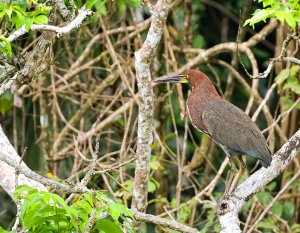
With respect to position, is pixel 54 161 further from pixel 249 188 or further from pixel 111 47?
pixel 249 188

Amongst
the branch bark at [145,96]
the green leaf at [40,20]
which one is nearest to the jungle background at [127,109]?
the branch bark at [145,96]

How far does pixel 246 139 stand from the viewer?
14.5ft

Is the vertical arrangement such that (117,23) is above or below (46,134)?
above

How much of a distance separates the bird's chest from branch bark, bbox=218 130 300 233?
2.67ft

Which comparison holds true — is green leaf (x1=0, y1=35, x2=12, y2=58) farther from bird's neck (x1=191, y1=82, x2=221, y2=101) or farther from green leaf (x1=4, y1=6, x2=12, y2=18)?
bird's neck (x1=191, y1=82, x2=221, y2=101)

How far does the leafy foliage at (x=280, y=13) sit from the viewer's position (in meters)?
3.40

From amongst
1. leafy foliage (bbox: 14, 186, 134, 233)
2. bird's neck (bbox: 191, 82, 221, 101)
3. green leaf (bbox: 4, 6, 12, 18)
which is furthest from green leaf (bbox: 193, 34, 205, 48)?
leafy foliage (bbox: 14, 186, 134, 233)

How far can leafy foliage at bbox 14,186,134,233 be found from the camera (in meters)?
2.86

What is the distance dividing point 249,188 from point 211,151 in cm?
259

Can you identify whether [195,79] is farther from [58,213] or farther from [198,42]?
[58,213]

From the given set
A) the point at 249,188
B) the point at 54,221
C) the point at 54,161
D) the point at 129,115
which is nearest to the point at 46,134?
the point at 54,161

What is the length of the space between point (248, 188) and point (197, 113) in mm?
1058

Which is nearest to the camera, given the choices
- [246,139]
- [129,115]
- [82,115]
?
[246,139]

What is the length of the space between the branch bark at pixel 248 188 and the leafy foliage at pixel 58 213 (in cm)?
62
